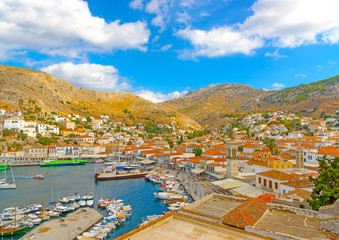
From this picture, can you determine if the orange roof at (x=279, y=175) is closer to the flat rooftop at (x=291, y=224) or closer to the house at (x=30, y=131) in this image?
the flat rooftop at (x=291, y=224)

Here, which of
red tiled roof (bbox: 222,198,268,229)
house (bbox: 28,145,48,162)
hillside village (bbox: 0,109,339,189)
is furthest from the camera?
house (bbox: 28,145,48,162)

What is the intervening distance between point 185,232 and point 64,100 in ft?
465

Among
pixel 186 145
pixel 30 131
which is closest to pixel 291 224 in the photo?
pixel 186 145

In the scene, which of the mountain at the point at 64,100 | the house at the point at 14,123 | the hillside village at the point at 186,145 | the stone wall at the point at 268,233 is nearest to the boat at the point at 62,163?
the hillside village at the point at 186,145

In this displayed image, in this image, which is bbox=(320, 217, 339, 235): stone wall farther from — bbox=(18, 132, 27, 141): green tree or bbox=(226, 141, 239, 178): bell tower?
bbox=(18, 132, 27, 141): green tree

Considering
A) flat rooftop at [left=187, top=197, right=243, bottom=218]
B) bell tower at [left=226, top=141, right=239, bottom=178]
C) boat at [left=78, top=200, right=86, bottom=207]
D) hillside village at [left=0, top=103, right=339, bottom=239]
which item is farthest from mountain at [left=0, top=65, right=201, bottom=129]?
flat rooftop at [left=187, top=197, right=243, bottom=218]

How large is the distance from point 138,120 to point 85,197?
111238mm

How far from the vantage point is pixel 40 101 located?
10919 centimetres

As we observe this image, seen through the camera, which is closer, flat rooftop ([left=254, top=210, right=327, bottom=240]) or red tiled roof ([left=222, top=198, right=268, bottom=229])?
flat rooftop ([left=254, top=210, right=327, bottom=240])

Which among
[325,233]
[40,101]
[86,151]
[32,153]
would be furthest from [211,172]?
[40,101]

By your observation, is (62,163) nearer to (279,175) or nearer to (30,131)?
(30,131)

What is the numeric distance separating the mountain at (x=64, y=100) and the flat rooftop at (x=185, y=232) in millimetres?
107975

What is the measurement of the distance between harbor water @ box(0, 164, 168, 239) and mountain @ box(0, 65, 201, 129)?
6973 centimetres

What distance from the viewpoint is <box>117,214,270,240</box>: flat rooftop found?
7195 mm
